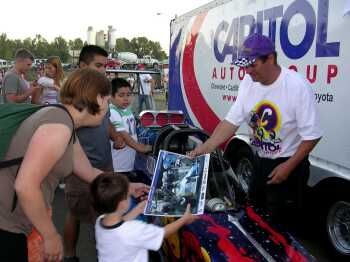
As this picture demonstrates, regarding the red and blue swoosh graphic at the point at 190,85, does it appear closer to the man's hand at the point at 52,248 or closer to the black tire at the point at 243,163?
the black tire at the point at 243,163

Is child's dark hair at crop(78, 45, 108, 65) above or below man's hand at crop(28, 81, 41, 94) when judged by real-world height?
above

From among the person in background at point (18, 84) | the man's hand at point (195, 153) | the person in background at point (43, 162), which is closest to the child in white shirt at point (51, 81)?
the person in background at point (18, 84)

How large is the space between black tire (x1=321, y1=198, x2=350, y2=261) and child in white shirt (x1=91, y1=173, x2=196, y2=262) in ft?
7.71

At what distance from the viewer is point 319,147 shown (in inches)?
175

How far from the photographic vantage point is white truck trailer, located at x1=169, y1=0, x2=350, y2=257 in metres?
4.11

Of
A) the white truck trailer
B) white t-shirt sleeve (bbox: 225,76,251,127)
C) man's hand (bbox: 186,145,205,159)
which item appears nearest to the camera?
man's hand (bbox: 186,145,205,159)

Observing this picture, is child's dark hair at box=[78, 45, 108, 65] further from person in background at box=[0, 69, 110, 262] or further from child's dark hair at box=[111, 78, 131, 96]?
person in background at box=[0, 69, 110, 262]

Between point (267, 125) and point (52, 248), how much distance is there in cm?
200

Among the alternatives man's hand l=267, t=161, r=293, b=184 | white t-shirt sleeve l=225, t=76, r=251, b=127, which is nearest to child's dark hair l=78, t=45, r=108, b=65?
white t-shirt sleeve l=225, t=76, r=251, b=127

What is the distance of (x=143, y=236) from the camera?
95.7 inches

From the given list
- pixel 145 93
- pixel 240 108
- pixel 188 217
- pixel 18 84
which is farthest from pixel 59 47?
pixel 188 217

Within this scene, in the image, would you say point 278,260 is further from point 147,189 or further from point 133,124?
point 133,124

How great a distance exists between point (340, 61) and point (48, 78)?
15.5ft

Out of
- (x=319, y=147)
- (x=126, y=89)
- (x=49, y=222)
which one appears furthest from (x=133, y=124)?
(x=49, y=222)
